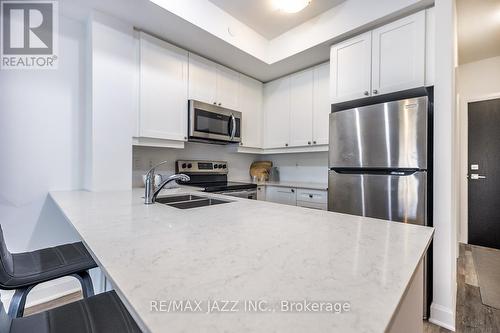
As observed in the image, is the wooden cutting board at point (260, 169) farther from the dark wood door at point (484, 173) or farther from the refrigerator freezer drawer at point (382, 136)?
the dark wood door at point (484, 173)

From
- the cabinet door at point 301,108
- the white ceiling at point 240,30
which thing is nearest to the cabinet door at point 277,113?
the cabinet door at point 301,108

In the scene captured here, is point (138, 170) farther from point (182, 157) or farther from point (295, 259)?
point (295, 259)

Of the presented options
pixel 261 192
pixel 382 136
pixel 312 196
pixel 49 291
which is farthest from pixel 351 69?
pixel 49 291

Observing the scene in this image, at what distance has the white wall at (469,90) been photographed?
299cm

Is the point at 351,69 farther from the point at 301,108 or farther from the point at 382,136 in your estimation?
the point at 301,108

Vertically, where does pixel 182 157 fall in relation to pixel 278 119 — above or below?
below

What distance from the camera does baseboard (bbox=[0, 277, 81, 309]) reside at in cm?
181

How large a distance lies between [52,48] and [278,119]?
7.85 ft

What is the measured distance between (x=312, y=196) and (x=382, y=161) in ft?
2.85

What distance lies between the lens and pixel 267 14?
2.25 metres

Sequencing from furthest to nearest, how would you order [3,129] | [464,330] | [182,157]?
1. [182,157]
2. [3,129]
3. [464,330]

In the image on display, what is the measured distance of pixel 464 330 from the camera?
1.55 meters

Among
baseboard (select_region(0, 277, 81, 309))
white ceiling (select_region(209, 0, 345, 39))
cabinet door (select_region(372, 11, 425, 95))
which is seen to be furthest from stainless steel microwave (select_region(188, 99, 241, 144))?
baseboard (select_region(0, 277, 81, 309))

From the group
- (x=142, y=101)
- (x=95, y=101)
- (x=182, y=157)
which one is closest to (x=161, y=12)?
(x=142, y=101)
